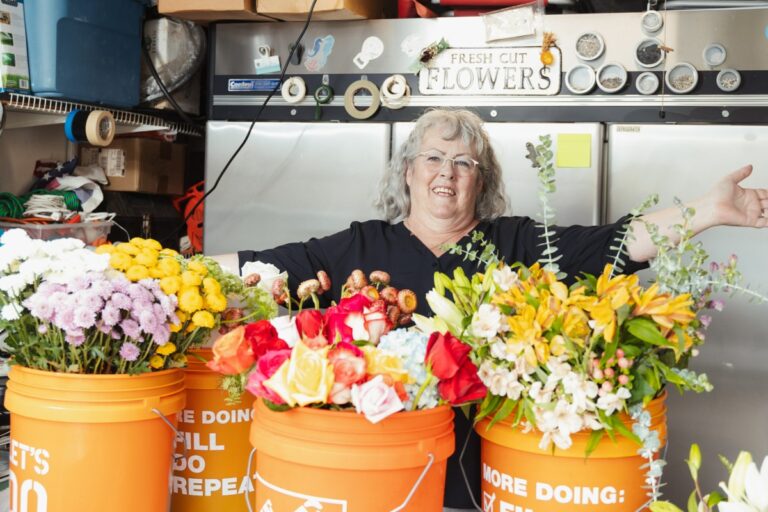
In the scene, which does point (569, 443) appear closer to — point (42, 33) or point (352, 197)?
point (352, 197)

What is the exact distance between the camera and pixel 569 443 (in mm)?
975

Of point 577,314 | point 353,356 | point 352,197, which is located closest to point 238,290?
point 353,356

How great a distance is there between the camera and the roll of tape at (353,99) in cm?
271

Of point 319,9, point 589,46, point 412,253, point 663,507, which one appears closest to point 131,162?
point 319,9

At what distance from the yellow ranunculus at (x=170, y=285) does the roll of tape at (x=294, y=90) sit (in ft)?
5.69

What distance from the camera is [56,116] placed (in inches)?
102

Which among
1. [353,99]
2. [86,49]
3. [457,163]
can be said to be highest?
[86,49]

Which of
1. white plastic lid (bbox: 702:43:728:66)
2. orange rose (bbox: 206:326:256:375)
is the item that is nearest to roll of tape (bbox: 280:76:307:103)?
white plastic lid (bbox: 702:43:728:66)

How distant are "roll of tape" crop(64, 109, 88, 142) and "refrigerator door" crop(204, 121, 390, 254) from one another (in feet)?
1.52

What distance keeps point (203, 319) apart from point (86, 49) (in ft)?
5.72

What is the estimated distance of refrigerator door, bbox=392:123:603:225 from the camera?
8.37 ft

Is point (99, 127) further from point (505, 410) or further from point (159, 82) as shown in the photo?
point (505, 410)

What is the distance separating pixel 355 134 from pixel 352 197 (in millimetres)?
203

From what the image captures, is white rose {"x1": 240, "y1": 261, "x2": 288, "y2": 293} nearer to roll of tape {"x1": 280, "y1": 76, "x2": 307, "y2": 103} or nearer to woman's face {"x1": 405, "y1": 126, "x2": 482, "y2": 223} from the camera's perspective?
woman's face {"x1": 405, "y1": 126, "x2": 482, "y2": 223}
